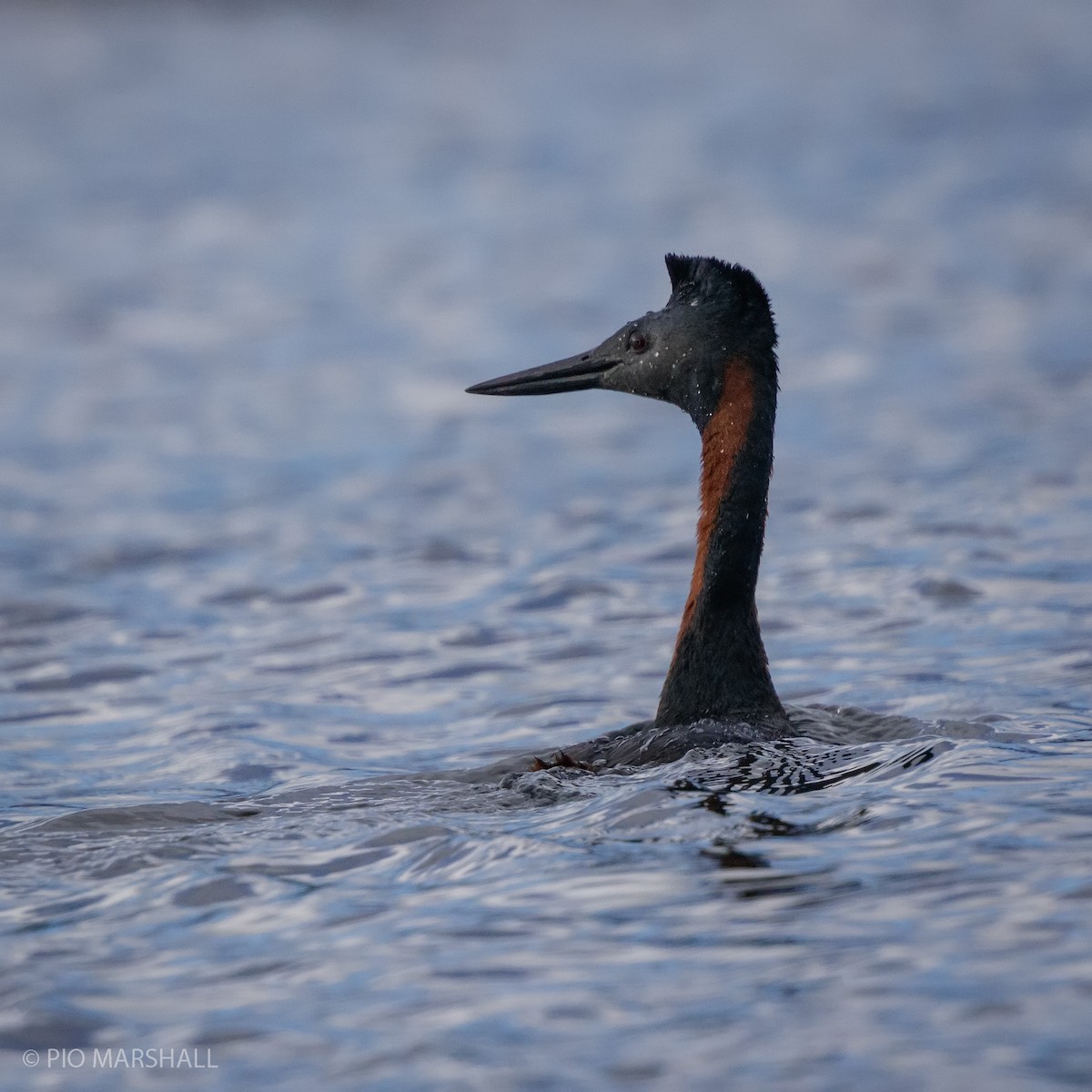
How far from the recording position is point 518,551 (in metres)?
12.1

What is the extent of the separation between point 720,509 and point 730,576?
29 cm

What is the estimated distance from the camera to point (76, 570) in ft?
39.8

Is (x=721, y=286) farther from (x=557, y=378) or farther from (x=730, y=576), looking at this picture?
(x=730, y=576)

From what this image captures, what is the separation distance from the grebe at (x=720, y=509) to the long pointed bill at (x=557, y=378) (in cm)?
45

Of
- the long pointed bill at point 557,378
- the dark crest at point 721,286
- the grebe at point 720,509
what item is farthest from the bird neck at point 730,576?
the long pointed bill at point 557,378

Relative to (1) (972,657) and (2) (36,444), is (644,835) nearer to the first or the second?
(1) (972,657)

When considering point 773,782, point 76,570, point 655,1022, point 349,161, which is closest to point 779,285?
point 349,161

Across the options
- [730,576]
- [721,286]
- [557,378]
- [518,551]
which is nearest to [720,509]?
[730,576]

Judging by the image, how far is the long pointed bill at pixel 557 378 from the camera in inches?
335

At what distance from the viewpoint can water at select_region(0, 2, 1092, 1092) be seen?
5020mm

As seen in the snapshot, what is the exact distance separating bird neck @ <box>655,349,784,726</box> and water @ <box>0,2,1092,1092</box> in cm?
50

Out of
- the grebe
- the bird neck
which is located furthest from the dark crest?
the bird neck

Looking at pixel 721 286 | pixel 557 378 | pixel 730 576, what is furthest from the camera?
pixel 557 378

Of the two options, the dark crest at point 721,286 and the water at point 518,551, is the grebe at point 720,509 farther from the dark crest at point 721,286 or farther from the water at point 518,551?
the water at point 518,551
